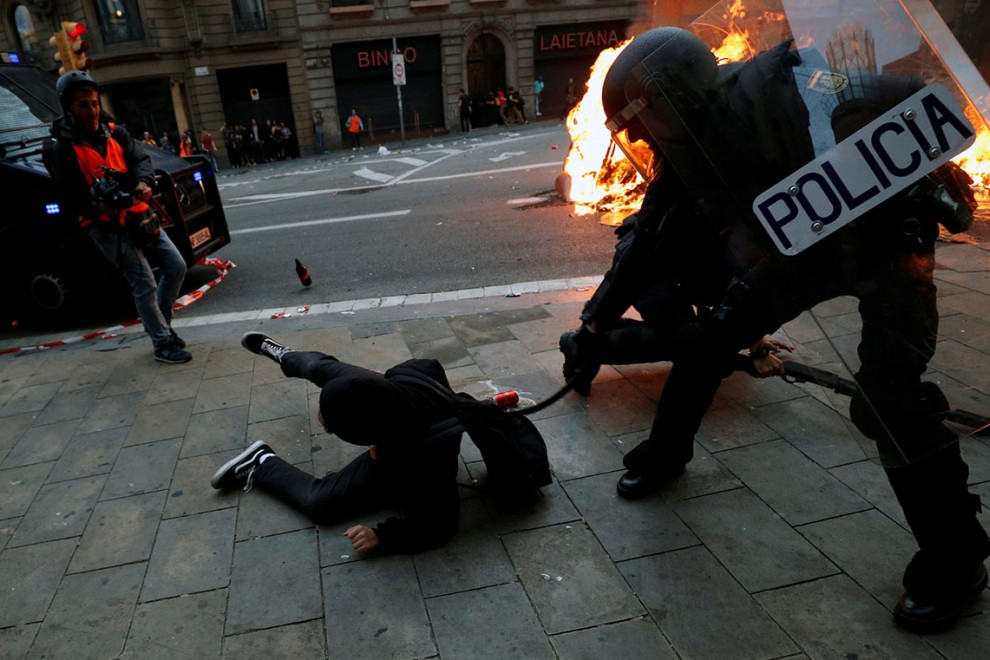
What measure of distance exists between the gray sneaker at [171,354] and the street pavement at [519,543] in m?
0.64

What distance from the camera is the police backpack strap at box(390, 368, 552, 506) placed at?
2.87m

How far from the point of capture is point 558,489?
3238mm

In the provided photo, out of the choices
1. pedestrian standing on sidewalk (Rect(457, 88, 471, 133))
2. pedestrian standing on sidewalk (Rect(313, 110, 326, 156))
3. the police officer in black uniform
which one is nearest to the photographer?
the police officer in black uniform

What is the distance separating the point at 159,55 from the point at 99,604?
27058 mm

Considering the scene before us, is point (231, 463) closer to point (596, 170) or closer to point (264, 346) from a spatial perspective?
point (264, 346)

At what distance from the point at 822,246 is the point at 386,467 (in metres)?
1.94

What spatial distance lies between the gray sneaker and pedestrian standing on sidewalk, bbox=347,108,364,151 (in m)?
22.1

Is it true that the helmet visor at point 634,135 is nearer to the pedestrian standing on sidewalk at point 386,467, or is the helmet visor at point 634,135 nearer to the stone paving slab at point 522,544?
the stone paving slab at point 522,544

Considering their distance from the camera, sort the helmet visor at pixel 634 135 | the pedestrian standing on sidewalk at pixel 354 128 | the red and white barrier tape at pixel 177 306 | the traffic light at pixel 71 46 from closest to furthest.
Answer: the helmet visor at pixel 634 135, the red and white barrier tape at pixel 177 306, the traffic light at pixel 71 46, the pedestrian standing on sidewalk at pixel 354 128

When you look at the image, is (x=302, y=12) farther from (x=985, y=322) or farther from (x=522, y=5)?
(x=985, y=322)

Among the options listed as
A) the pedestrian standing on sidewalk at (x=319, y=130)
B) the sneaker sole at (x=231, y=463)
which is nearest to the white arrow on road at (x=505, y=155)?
the pedestrian standing on sidewalk at (x=319, y=130)

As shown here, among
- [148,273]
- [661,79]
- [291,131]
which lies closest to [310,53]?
[291,131]

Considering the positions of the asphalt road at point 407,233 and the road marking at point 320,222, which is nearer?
the asphalt road at point 407,233

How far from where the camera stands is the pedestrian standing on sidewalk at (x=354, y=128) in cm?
A: 2561
